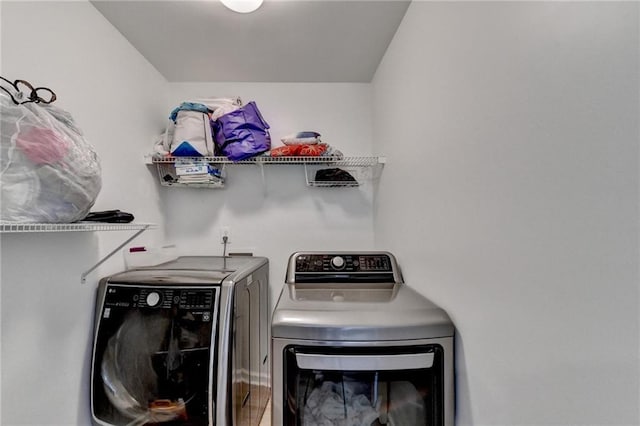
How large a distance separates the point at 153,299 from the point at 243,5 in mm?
1308

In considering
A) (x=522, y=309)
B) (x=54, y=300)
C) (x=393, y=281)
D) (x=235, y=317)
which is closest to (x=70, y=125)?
(x=54, y=300)

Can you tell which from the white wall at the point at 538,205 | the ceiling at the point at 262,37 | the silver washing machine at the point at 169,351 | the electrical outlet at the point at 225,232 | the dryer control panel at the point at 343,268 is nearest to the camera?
A: the white wall at the point at 538,205

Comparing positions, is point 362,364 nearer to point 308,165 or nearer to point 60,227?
point 60,227

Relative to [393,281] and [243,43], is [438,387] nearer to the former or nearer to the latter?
[393,281]

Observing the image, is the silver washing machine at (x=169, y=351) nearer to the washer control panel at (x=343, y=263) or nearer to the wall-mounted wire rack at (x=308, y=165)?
the washer control panel at (x=343, y=263)

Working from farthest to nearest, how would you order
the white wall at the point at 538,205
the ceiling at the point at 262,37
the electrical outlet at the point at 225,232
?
the electrical outlet at the point at 225,232
the ceiling at the point at 262,37
the white wall at the point at 538,205

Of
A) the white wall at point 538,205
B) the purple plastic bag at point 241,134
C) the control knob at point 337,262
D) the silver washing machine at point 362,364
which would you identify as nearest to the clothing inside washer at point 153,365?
the silver washing machine at point 362,364

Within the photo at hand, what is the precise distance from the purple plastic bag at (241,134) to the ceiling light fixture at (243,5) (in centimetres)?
54

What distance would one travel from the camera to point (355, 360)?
91 cm

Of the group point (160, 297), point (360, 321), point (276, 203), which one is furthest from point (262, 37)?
point (360, 321)

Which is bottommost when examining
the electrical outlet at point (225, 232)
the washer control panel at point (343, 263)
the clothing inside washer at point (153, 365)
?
the clothing inside washer at point (153, 365)

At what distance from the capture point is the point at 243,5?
1262 millimetres

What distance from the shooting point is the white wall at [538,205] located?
0.44 m

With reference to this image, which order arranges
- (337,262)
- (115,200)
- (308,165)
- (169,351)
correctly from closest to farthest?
(169,351), (115,200), (337,262), (308,165)
